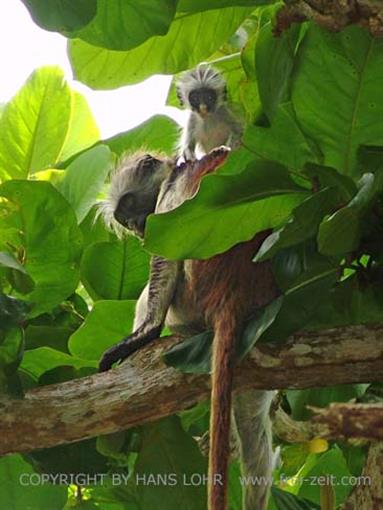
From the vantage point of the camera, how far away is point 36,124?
240 cm

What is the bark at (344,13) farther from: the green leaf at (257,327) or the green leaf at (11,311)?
the green leaf at (11,311)

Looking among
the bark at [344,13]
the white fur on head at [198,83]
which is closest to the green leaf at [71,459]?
the bark at [344,13]

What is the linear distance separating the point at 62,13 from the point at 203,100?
1.38 meters

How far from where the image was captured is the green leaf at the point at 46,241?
197 cm

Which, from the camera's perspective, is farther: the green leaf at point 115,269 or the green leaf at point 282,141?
the green leaf at point 115,269

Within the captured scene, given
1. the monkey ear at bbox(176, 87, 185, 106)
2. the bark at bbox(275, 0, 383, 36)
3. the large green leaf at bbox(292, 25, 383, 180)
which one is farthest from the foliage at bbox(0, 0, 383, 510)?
the monkey ear at bbox(176, 87, 185, 106)

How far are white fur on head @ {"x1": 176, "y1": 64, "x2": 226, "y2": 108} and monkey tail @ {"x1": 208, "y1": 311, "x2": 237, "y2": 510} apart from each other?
121 cm

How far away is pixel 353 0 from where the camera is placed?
142 centimetres

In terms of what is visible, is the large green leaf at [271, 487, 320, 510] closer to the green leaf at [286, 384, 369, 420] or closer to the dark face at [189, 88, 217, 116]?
the green leaf at [286, 384, 369, 420]

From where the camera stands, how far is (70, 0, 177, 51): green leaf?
5.88 ft

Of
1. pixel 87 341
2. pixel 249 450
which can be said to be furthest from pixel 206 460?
pixel 87 341

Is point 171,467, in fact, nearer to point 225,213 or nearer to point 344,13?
point 225,213

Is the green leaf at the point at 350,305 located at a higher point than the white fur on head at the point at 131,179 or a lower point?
lower

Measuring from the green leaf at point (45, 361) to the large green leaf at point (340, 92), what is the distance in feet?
2.07
